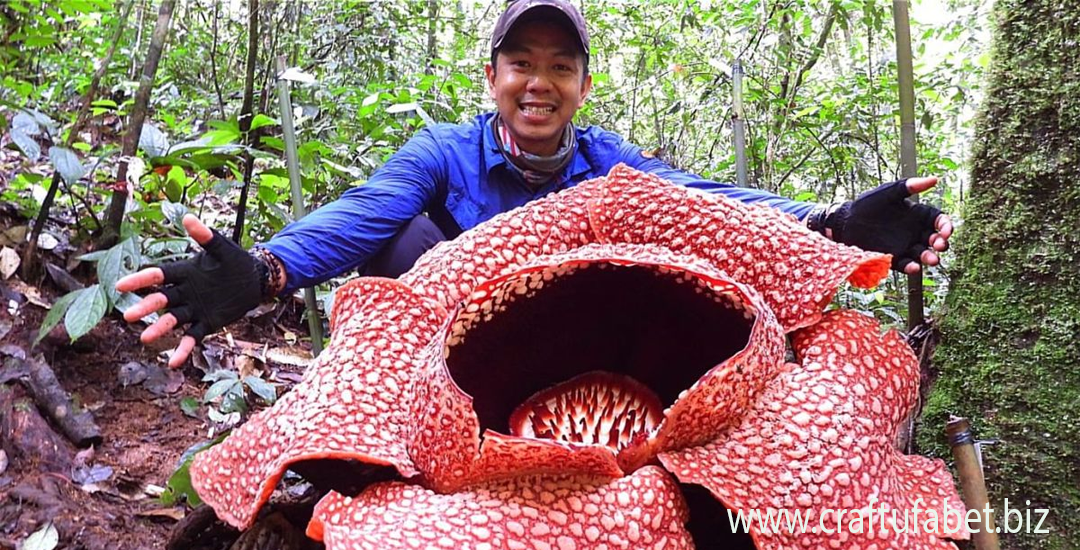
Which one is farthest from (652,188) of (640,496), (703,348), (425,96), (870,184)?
(870,184)

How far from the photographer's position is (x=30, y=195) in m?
3.62

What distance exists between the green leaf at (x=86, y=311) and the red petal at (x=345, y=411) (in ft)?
4.31

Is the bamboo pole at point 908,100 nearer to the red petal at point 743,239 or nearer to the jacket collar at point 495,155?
the red petal at point 743,239

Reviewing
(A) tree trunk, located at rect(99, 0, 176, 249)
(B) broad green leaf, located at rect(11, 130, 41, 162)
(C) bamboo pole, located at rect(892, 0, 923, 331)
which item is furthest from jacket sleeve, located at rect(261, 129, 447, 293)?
(C) bamboo pole, located at rect(892, 0, 923, 331)

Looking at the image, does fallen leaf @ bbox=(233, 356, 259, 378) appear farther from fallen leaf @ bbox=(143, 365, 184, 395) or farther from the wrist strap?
the wrist strap

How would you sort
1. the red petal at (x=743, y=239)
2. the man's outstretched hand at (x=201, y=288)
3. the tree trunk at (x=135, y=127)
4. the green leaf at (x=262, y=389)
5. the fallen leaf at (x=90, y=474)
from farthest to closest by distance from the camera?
the tree trunk at (x=135, y=127), the green leaf at (x=262, y=389), the fallen leaf at (x=90, y=474), the man's outstretched hand at (x=201, y=288), the red petal at (x=743, y=239)

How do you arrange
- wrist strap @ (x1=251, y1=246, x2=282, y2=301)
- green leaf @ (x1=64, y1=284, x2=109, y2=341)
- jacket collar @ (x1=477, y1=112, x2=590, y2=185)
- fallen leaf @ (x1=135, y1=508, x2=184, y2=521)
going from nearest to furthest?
wrist strap @ (x1=251, y1=246, x2=282, y2=301), fallen leaf @ (x1=135, y1=508, x2=184, y2=521), green leaf @ (x1=64, y1=284, x2=109, y2=341), jacket collar @ (x1=477, y1=112, x2=590, y2=185)

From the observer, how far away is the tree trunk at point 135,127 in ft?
10.6

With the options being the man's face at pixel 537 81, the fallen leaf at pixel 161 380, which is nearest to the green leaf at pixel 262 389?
the fallen leaf at pixel 161 380

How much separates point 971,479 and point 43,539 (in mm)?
2165

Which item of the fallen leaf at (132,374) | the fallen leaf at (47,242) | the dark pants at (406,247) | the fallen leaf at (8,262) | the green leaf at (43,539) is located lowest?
the green leaf at (43,539)

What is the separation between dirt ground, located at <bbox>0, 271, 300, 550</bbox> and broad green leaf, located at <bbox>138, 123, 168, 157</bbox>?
705mm

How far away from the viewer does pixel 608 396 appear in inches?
71.5

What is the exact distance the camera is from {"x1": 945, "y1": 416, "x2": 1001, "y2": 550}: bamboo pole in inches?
51.2
